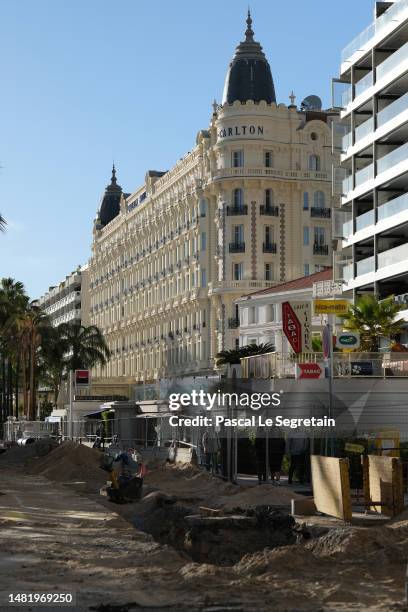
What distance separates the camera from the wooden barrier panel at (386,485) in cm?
2241

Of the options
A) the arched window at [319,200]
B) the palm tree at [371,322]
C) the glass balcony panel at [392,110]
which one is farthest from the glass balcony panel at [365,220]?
the arched window at [319,200]

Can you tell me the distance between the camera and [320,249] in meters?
88.9

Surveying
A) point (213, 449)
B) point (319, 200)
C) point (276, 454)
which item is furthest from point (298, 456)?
point (319, 200)

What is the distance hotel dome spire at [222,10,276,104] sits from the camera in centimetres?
8724

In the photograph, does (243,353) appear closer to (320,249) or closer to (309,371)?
(309,371)

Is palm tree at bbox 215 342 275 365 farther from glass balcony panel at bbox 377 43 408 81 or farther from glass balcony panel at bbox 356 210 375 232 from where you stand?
glass balcony panel at bbox 377 43 408 81

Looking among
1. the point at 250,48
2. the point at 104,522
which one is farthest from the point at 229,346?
the point at 104,522

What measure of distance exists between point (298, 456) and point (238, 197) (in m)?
58.1

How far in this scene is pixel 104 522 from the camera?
23.3 m

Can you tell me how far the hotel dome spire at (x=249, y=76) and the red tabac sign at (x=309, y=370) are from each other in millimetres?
48453

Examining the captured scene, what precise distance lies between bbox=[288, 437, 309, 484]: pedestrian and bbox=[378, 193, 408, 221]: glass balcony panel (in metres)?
25.3

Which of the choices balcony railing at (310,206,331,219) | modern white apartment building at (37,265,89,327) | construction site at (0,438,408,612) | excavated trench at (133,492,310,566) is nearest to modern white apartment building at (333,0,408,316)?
balcony railing at (310,206,331,219)

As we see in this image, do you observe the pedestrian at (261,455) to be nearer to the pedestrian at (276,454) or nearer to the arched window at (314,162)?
the pedestrian at (276,454)
